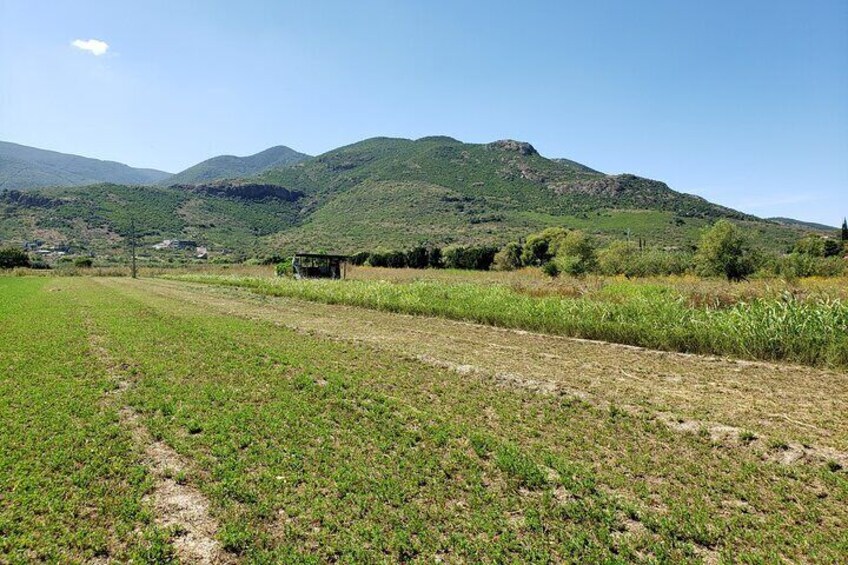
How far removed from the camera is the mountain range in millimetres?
98312

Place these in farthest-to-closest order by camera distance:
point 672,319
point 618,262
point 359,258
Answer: point 359,258, point 618,262, point 672,319

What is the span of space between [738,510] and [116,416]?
784 centimetres

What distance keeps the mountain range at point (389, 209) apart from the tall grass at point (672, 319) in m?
66.5

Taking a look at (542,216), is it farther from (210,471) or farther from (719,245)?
(210,471)

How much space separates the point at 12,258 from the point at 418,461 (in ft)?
328

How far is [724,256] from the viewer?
34812 millimetres

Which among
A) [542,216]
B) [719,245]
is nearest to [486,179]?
[542,216]

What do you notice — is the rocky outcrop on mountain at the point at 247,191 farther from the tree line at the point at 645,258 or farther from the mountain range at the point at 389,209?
the tree line at the point at 645,258

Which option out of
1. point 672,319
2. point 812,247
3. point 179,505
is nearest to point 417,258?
point 812,247

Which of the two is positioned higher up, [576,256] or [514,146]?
[514,146]

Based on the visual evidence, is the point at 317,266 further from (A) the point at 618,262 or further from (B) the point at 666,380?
(B) the point at 666,380

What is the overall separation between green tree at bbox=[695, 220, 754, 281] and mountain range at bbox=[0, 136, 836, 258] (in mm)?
45203

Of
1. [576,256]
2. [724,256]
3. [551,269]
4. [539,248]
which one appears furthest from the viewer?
[539,248]

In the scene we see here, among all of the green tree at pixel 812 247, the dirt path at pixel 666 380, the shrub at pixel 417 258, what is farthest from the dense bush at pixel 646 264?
the shrub at pixel 417 258
